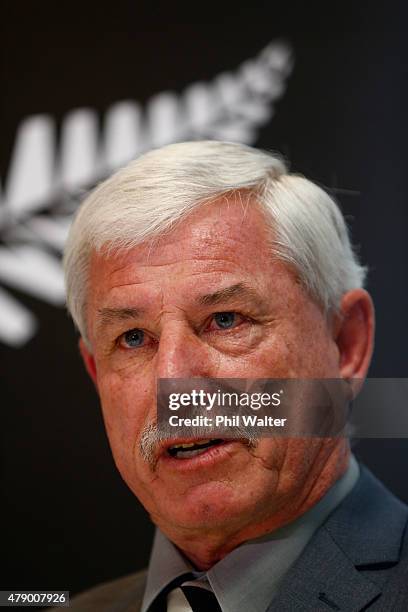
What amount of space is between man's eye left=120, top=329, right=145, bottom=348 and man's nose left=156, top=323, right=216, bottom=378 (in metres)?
0.10

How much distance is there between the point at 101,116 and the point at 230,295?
911 millimetres

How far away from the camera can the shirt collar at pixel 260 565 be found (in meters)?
1.43

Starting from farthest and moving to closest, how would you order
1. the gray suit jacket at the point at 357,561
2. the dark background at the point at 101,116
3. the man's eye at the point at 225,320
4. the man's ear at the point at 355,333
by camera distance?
1. the dark background at the point at 101,116
2. the man's ear at the point at 355,333
3. the man's eye at the point at 225,320
4. the gray suit jacket at the point at 357,561

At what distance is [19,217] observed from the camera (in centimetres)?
218

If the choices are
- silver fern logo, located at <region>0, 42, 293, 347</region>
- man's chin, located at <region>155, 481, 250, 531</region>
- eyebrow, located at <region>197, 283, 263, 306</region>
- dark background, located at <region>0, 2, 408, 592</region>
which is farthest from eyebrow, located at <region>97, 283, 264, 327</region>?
silver fern logo, located at <region>0, 42, 293, 347</region>

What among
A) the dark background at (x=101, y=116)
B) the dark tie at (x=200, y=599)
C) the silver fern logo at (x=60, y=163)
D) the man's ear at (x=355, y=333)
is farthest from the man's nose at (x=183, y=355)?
the silver fern logo at (x=60, y=163)

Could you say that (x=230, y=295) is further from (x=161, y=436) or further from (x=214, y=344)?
(x=161, y=436)

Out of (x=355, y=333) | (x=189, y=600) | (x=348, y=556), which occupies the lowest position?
(x=189, y=600)

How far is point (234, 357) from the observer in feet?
4.69

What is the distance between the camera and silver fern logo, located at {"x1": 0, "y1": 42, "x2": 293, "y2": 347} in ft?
6.95

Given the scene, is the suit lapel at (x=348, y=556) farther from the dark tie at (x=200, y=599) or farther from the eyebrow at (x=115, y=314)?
the eyebrow at (x=115, y=314)

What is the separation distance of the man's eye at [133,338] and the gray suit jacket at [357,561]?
0.49 metres

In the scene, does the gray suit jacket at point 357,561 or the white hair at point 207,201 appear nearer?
the gray suit jacket at point 357,561

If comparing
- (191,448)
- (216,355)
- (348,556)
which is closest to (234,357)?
(216,355)
